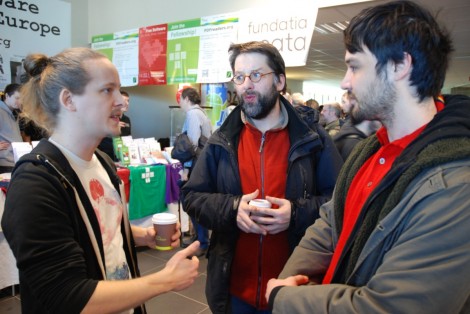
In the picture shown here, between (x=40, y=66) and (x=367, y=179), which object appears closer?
(x=367, y=179)

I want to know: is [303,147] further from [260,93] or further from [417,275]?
[417,275]

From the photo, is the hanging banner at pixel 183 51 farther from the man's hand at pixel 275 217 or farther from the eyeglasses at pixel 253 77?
the man's hand at pixel 275 217

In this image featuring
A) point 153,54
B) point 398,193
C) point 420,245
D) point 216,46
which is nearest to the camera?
point 420,245

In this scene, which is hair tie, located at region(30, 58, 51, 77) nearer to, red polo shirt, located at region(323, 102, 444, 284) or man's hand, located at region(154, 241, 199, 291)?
man's hand, located at region(154, 241, 199, 291)

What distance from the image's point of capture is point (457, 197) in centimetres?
75

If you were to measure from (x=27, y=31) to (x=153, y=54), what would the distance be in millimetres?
2389

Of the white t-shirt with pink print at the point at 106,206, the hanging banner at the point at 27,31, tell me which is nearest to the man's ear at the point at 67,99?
the white t-shirt with pink print at the point at 106,206

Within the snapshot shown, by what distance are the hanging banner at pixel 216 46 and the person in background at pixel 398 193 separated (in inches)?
128

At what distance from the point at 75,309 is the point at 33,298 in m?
0.20

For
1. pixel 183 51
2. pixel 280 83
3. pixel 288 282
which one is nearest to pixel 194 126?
pixel 183 51

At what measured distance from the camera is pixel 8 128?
4.13 metres

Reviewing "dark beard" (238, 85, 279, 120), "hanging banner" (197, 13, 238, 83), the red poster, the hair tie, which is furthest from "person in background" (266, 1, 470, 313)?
the red poster

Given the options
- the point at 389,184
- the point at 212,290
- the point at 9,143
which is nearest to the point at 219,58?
the point at 9,143

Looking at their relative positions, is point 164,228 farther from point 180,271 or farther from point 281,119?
point 281,119
